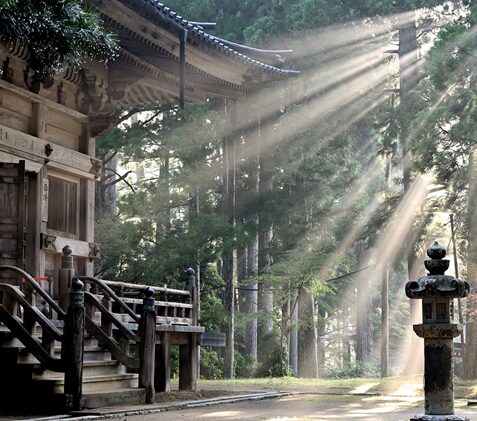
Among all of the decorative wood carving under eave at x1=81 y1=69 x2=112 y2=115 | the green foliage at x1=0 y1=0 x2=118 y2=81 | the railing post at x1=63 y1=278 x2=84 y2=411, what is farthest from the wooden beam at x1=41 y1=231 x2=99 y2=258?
the green foliage at x1=0 y1=0 x2=118 y2=81

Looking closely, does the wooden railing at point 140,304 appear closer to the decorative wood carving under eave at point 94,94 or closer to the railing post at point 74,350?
the railing post at point 74,350

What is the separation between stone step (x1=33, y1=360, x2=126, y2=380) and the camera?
12.9m

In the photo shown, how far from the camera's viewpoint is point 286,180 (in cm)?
3606

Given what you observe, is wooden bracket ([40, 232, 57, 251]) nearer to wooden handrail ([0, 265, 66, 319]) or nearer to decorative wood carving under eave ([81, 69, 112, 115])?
wooden handrail ([0, 265, 66, 319])

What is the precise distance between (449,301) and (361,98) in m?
28.1

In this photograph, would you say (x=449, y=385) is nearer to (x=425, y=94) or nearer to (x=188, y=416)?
(x=188, y=416)

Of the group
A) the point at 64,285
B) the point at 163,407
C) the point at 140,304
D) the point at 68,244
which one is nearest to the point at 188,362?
the point at 140,304

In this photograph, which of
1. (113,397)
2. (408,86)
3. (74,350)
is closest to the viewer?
(74,350)

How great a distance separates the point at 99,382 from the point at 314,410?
3.13 metres

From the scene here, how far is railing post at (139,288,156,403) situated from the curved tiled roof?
449 centimetres

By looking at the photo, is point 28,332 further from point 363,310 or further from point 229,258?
point 363,310

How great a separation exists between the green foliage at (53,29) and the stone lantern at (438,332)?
164 inches

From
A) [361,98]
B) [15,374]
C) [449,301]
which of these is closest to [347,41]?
[361,98]

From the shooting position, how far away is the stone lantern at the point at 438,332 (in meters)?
8.91
